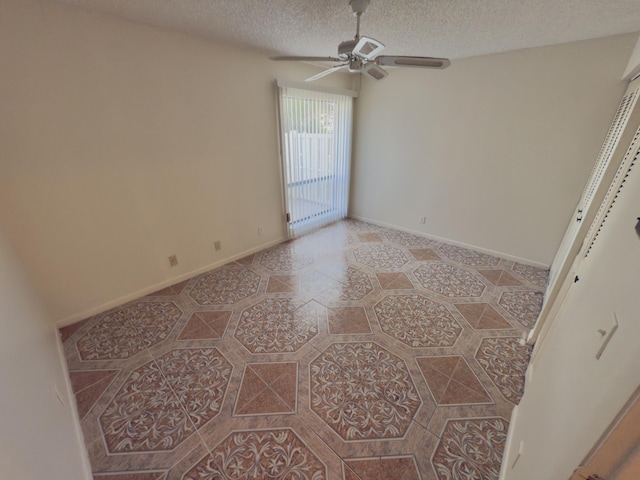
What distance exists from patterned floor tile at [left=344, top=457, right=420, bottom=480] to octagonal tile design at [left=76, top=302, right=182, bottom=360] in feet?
5.39

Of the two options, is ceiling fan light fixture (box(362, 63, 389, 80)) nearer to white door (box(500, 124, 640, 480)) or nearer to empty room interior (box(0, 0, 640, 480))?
empty room interior (box(0, 0, 640, 480))

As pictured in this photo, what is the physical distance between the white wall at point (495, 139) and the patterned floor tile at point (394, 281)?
1344 millimetres

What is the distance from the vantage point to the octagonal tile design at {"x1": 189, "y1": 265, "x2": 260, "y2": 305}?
2536 millimetres

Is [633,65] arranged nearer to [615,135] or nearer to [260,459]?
[615,135]

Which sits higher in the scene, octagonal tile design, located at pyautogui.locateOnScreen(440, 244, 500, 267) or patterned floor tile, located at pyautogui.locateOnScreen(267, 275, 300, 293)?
octagonal tile design, located at pyautogui.locateOnScreen(440, 244, 500, 267)

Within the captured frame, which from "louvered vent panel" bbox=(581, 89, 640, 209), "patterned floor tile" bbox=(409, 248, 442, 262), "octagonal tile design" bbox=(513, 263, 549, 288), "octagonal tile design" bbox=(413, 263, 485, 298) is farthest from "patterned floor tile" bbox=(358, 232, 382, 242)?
"louvered vent panel" bbox=(581, 89, 640, 209)

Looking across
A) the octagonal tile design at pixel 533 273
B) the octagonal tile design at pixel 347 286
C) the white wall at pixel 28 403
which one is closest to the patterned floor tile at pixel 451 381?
the octagonal tile design at pixel 347 286

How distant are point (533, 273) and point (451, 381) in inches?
85.2

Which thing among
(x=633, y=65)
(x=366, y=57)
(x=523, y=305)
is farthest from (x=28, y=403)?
(x=633, y=65)

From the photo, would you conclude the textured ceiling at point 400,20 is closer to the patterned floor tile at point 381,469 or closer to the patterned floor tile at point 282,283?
the patterned floor tile at point 282,283

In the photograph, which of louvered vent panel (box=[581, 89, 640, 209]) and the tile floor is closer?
the tile floor

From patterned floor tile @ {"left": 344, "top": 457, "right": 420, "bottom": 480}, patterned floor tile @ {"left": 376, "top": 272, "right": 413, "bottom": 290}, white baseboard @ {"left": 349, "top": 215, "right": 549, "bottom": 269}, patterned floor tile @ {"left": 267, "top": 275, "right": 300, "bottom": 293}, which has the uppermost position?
white baseboard @ {"left": 349, "top": 215, "right": 549, "bottom": 269}

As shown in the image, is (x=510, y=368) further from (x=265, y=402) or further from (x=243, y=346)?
(x=243, y=346)

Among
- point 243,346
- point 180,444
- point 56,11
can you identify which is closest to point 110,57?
point 56,11
